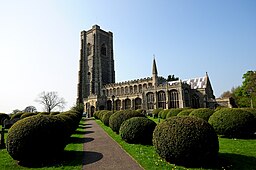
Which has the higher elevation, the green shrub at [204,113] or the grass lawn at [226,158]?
the green shrub at [204,113]

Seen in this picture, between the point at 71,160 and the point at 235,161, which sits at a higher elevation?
the point at 235,161

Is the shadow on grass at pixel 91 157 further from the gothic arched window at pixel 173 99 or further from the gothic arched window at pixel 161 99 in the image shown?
the gothic arched window at pixel 161 99

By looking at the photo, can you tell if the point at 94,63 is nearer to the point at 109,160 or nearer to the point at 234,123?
the point at 234,123

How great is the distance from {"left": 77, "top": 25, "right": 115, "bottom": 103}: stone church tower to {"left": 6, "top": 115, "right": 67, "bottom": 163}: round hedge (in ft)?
191

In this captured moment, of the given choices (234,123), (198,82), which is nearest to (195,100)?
(198,82)

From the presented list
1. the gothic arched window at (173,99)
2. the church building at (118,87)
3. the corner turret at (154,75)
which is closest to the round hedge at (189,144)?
the church building at (118,87)

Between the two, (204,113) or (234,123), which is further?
(204,113)

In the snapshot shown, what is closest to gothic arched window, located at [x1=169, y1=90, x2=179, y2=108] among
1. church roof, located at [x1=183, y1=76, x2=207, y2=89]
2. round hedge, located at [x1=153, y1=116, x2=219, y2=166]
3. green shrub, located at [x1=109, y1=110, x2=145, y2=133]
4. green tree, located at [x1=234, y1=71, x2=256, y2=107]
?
church roof, located at [x1=183, y1=76, x2=207, y2=89]

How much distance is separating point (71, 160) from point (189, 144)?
5.32 metres

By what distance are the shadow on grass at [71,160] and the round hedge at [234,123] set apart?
29.5 ft

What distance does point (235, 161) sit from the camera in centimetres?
782

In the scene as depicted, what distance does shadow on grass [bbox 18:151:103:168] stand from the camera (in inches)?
318

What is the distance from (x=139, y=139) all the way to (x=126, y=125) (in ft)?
→ 4.20

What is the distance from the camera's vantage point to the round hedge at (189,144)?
23.7ft
